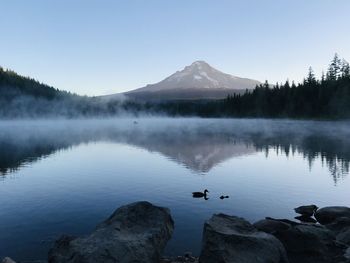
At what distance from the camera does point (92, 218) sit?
2734 cm

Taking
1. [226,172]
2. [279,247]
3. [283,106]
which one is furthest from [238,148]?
[283,106]

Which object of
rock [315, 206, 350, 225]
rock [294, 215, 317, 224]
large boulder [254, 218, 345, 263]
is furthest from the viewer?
rock [294, 215, 317, 224]

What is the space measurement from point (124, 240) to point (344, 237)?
13304 mm

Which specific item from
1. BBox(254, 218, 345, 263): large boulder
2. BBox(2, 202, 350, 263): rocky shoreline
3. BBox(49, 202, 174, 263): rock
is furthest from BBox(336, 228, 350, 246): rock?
BBox(49, 202, 174, 263): rock

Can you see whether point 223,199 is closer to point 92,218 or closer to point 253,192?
point 253,192

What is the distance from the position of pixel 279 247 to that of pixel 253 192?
20.1 m

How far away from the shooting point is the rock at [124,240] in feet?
47.3

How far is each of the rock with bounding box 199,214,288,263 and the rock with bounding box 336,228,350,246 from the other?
573 cm

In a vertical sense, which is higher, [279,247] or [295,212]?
[279,247]

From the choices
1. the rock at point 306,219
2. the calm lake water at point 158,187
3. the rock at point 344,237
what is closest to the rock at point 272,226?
the rock at point 344,237

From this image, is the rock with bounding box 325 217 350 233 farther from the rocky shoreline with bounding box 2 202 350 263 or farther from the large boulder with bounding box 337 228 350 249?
the large boulder with bounding box 337 228 350 249

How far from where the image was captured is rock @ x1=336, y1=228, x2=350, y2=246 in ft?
64.9

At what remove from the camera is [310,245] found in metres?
19.0

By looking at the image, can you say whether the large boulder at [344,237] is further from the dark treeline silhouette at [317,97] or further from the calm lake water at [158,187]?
the dark treeline silhouette at [317,97]
